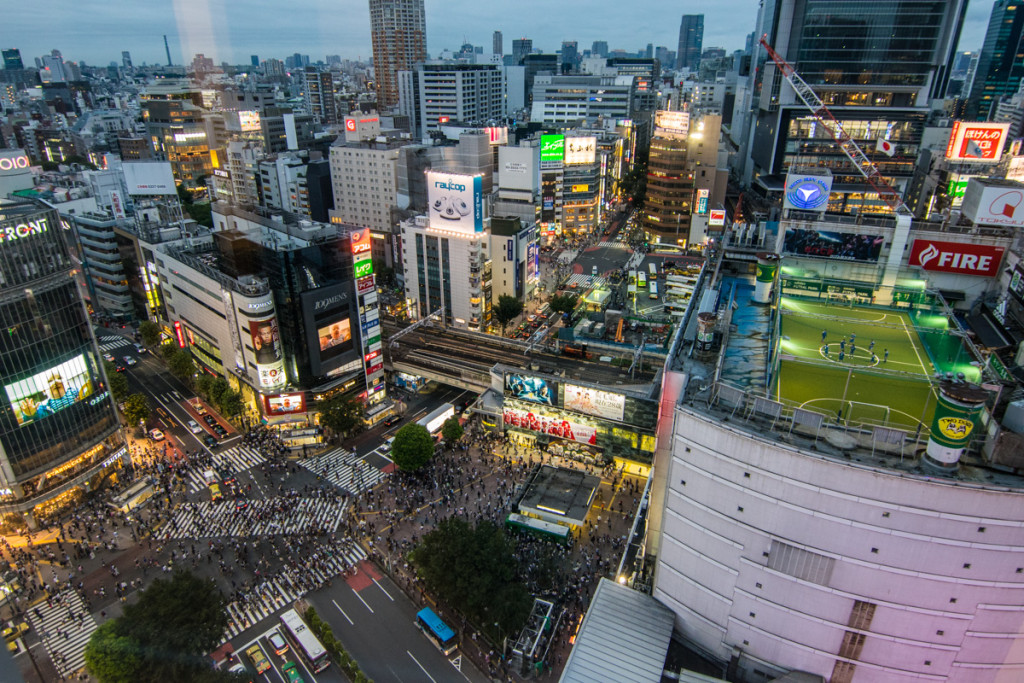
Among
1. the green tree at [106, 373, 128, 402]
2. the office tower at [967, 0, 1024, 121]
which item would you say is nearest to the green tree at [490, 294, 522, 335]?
the green tree at [106, 373, 128, 402]

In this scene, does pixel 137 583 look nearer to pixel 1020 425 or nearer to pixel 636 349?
pixel 636 349

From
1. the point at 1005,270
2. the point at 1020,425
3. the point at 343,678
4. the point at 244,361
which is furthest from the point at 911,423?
the point at 244,361

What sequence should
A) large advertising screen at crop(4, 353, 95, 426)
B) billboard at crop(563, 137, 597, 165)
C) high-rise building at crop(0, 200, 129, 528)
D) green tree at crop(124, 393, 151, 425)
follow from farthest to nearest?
billboard at crop(563, 137, 597, 165), green tree at crop(124, 393, 151, 425), large advertising screen at crop(4, 353, 95, 426), high-rise building at crop(0, 200, 129, 528)

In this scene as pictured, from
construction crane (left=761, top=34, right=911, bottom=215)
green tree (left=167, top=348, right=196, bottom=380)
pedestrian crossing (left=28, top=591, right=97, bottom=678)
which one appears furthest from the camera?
construction crane (left=761, top=34, right=911, bottom=215)

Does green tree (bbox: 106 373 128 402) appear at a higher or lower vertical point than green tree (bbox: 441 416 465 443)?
higher

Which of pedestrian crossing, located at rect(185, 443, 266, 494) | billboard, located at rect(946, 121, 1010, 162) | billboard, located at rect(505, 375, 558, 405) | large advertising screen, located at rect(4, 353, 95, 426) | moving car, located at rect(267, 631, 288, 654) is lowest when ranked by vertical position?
moving car, located at rect(267, 631, 288, 654)

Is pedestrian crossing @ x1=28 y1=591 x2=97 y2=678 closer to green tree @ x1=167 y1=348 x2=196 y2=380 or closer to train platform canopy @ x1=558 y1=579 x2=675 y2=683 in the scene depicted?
green tree @ x1=167 y1=348 x2=196 y2=380

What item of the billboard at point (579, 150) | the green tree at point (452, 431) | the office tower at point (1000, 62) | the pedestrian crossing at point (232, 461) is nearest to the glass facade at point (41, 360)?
the pedestrian crossing at point (232, 461)

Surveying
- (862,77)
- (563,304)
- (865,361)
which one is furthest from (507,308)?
(862,77)
